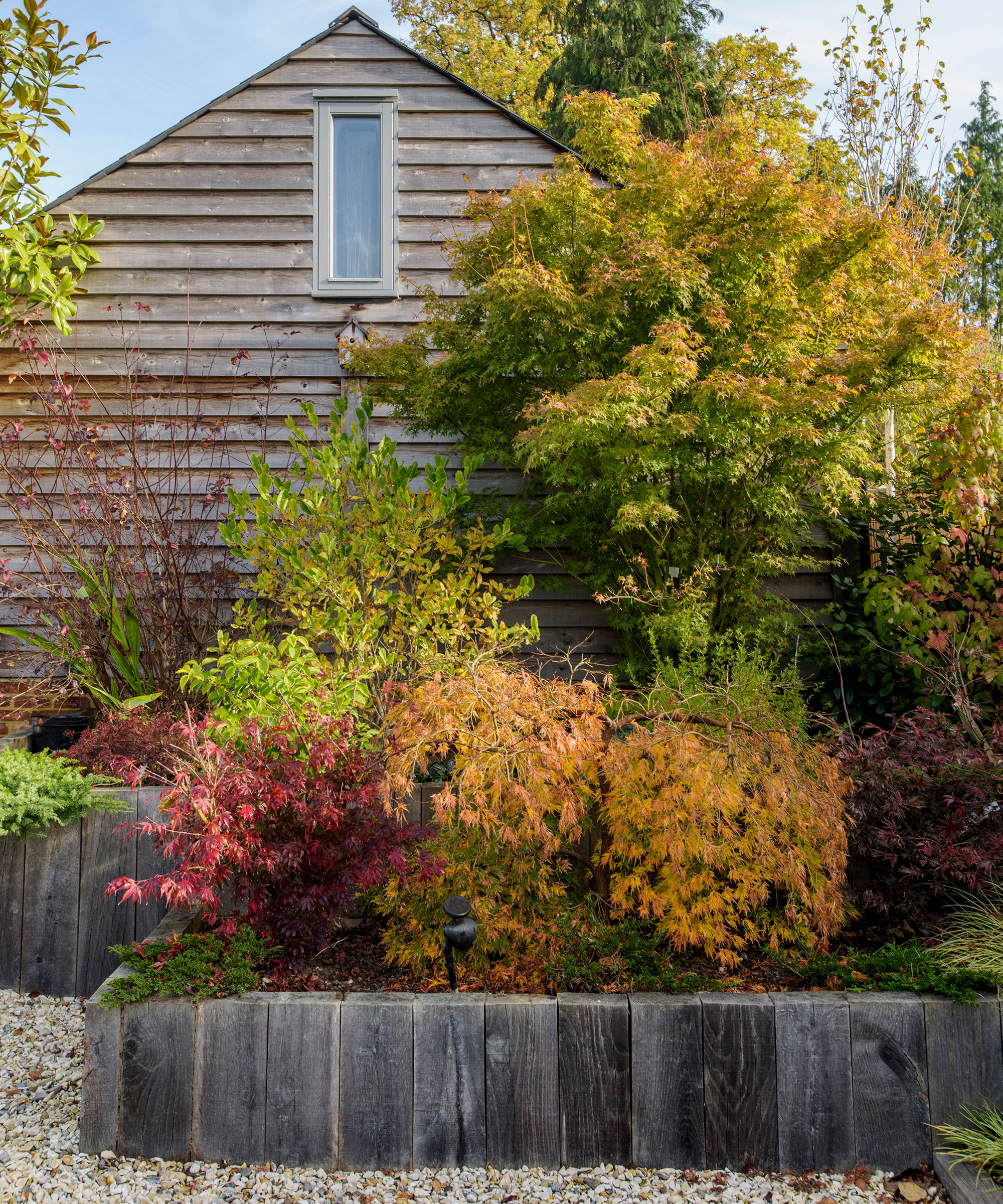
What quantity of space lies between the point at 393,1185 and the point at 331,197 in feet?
19.5

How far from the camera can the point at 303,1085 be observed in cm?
225

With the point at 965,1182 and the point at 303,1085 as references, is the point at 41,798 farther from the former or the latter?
the point at 965,1182

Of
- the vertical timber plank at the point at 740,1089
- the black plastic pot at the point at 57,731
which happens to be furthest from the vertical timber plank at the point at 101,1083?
the black plastic pot at the point at 57,731

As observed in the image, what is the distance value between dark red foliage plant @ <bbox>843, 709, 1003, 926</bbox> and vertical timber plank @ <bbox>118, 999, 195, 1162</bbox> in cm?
228

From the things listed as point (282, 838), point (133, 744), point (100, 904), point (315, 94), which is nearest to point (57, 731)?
point (133, 744)

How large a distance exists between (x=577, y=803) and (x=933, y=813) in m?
1.35

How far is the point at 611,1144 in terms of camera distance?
223cm

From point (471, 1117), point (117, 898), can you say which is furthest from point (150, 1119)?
point (117, 898)

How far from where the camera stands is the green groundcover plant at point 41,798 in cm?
313

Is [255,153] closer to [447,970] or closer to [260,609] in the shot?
[260,609]

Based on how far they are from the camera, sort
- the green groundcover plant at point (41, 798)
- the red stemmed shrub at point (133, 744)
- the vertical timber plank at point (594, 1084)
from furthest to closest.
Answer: the red stemmed shrub at point (133, 744) → the green groundcover plant at point (41, 798) → the vertical timber plank at point (594, 1084)

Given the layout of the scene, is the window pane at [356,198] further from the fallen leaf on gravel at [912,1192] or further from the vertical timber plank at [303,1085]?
the fallen leaf on gravel at [912,1192]

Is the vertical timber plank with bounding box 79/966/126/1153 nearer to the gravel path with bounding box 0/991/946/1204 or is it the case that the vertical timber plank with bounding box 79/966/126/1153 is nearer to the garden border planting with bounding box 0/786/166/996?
the gravel path with bounding box 0/991/946/1204

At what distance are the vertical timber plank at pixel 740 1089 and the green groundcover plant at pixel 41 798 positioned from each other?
7.99 ft
